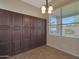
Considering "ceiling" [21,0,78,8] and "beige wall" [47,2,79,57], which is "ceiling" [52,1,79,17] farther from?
"ceiling" [21,0,78,8]

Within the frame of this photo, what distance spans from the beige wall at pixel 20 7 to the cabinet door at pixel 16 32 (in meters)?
0.37

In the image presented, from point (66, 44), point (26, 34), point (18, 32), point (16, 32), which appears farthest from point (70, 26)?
point (16, 32)

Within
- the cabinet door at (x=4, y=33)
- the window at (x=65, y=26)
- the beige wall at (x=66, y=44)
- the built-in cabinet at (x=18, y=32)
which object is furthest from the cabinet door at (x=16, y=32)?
the window at (x=65, y=26)

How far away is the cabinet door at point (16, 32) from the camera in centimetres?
508

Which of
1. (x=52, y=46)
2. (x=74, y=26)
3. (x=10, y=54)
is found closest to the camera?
(x=10, y=54)

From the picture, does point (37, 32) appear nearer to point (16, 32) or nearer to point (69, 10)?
point (16, 32)

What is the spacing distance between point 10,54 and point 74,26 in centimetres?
388

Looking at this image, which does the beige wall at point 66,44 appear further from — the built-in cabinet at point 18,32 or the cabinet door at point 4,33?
the cabinet door at point 4,33

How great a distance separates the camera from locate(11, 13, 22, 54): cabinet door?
200 inches

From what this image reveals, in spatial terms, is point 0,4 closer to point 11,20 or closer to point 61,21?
point 11,20

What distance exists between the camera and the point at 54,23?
25.3 feet

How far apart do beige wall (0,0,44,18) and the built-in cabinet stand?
0.77ft

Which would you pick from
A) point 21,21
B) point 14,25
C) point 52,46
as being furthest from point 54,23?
point 14,25

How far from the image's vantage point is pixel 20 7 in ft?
18.6
